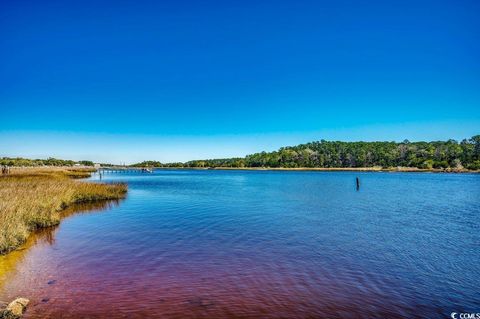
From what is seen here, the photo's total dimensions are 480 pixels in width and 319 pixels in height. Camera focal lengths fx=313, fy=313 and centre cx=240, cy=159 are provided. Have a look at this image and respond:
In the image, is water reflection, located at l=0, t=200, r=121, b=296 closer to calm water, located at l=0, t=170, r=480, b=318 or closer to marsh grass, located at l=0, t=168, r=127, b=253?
calm water, located at l=0, t=170, r=480, b=318

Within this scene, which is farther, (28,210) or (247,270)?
(28,210)

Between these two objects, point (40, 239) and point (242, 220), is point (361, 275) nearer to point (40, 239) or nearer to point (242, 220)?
point (242, 220)

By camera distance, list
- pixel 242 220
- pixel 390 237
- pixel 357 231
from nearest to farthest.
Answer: pixel 390 237, pixel 357 231, pixel 242 220

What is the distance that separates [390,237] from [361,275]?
767cm

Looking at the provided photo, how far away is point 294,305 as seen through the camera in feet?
30.1

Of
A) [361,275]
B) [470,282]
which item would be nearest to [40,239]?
[361,275]
